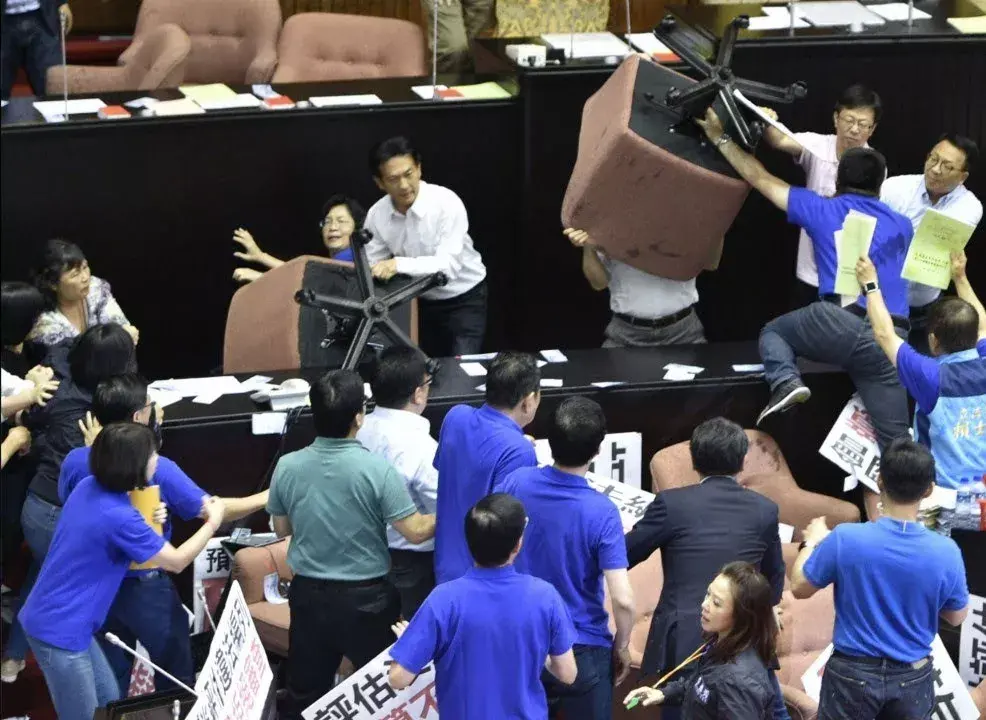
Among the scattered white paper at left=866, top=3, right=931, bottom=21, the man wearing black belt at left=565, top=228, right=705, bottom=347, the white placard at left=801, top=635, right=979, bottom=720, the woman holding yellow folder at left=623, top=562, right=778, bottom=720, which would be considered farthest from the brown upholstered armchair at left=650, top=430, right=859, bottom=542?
the scattered white paper at left=866, top=3, right=931, bottom=21

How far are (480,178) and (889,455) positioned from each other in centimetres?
331

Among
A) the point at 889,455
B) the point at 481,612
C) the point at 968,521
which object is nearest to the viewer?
the point at 481,612

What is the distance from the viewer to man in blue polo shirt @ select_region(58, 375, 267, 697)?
491cm

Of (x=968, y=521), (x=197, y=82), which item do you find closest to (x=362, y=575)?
(x=968, y=521)

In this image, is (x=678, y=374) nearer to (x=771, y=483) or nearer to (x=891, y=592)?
(x=771, y=483)

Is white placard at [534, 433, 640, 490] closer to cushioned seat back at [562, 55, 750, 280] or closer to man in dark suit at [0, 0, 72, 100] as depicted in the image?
cushioned seat back at [562, 55, 750, 280]

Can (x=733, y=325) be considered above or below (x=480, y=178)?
below

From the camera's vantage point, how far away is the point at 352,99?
7352 millimetres

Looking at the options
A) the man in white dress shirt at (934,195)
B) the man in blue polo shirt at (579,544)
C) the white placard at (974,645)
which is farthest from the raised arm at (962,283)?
the man in blue polo shirt at (579,544)

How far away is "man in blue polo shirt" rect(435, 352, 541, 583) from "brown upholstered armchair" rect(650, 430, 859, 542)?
106 cm

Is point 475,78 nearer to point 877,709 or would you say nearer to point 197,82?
point 197,82

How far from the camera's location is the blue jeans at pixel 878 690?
4.47 m

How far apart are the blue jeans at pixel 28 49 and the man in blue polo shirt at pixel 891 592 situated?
4936 millimetres

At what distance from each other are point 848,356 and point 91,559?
254 cm
